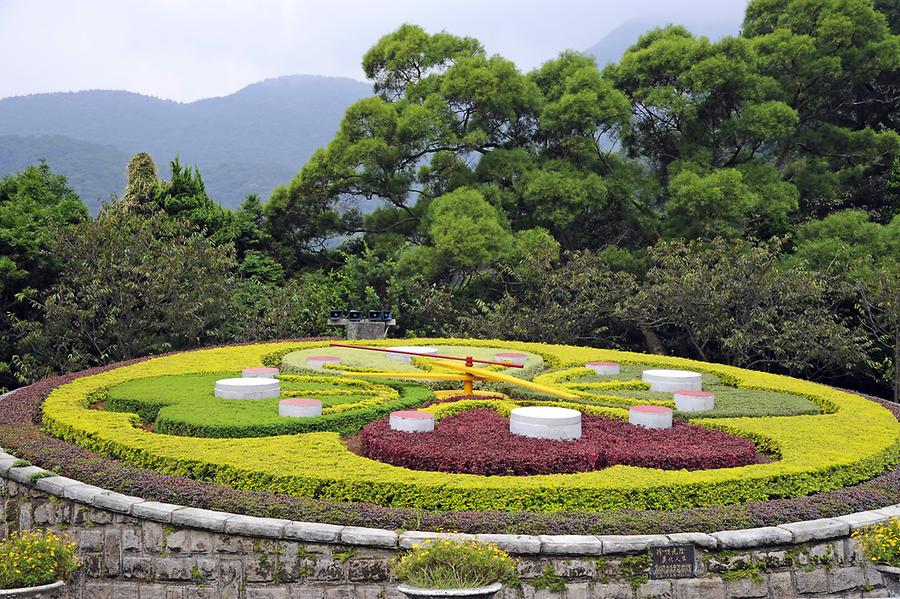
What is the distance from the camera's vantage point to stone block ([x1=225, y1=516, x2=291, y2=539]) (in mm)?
6285

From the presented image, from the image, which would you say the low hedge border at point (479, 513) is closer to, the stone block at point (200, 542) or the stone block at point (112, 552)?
the stone block at point (200, 542)

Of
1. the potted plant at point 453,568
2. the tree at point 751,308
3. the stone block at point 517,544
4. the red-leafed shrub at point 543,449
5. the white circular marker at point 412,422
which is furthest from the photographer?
the tree at point 751,308

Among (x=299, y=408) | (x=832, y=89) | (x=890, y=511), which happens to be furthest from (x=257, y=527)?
(x=832, y=89)

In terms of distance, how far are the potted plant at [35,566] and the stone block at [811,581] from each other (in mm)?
Result: 5331

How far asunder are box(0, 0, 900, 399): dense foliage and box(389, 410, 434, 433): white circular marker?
8.64 metres

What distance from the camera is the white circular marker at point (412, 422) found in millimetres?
8781

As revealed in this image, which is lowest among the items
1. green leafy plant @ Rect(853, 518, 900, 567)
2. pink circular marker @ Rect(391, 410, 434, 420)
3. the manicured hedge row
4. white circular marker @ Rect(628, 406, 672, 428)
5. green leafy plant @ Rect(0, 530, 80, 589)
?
green leafy plant @ Rect(0, 530, 80, 589)

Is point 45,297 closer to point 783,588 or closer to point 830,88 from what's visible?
point 783,588

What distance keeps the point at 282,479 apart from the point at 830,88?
62.4 feet

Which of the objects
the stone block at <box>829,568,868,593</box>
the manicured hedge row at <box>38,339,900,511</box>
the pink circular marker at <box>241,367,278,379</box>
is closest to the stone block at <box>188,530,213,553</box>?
the manicured hedge row at <box>38,339,900,511</box>

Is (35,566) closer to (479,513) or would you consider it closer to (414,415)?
(479,513)

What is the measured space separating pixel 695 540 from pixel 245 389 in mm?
6013

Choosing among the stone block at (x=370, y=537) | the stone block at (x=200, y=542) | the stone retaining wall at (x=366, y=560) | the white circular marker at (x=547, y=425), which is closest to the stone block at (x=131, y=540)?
the stone retaining wall at (x=366, y=560)

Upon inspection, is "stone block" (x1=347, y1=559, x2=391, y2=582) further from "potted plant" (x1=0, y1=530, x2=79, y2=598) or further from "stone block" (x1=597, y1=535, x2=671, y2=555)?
"potted plant" (x1=0, y1=530, x2=79, y2=598)
